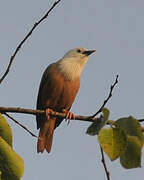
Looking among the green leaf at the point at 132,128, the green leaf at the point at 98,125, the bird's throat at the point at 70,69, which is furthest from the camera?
the bird's throat at the point at 70,69

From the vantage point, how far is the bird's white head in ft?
20.6

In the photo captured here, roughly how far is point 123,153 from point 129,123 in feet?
0.47

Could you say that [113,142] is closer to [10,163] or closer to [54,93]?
[10,163]

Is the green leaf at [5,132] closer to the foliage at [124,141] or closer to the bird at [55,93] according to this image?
the foliage at [124,141]

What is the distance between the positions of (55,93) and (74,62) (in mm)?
1148

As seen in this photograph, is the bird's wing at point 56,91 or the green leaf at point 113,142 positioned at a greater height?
the green leaf at point 113,142

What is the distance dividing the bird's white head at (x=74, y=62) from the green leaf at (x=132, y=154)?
449 cm

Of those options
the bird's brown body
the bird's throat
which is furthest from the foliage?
the bird's throat

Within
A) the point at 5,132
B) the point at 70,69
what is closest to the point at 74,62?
the point at 70,69

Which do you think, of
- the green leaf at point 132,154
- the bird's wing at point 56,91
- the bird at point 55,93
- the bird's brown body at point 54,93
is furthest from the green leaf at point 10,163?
the bird's wing at point 56,91

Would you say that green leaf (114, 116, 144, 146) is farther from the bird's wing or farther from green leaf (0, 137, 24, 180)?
the bird's wing

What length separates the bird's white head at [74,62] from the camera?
6.29m

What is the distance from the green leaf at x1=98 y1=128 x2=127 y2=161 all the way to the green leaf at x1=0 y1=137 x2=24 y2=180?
394 mm

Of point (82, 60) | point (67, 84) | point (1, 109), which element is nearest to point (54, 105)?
point (67, 84)
